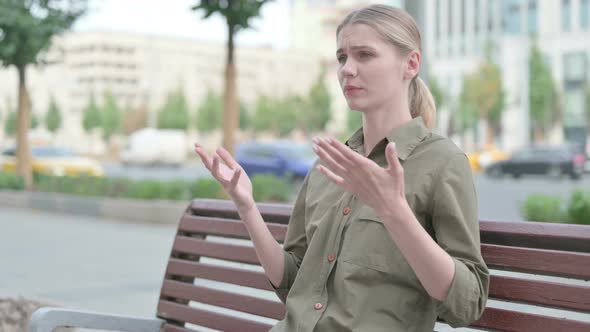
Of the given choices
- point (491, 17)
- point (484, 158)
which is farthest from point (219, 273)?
point (491, 17)

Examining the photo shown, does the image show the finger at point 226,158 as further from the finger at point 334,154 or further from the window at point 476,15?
the window at point 476,15

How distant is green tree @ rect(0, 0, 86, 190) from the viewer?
1777cm

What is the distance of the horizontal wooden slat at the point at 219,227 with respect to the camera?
2795 mm

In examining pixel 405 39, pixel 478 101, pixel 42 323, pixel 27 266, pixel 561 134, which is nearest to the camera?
pixel 405 39

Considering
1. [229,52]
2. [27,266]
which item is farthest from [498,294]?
[229,52]

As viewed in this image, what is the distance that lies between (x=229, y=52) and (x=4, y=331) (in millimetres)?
10955

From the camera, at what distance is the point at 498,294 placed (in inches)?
84.2

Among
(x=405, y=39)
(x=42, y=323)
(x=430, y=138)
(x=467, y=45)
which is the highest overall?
(x=467, y=45)

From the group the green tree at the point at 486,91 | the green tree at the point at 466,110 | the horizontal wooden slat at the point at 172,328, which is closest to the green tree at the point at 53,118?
the green tree at the point at 466,110

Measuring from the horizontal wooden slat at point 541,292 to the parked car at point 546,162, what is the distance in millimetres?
30809

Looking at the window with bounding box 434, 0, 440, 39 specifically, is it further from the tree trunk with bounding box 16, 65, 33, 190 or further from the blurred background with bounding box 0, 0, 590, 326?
the tree trunk with bounding box 16, 65, 33, 190

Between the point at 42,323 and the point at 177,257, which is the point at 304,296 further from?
the point at 177,257

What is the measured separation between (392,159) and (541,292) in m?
0.69

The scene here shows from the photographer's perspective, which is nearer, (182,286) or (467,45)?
(182,286)
